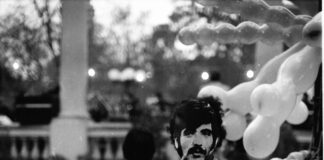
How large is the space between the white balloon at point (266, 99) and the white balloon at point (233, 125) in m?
0.45

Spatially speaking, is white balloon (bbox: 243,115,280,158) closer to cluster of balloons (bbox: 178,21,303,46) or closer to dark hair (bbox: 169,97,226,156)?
dark hair (bbox: 169,97,226,156)

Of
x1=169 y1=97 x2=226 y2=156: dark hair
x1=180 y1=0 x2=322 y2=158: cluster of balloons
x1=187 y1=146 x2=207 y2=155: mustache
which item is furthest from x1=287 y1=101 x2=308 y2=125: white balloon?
x1=187 y1=146 x2=207 y2=155: mustache

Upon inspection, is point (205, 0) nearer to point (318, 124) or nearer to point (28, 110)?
point (318, 124)

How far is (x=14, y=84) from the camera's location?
33.9 ft

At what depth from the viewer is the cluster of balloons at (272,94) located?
2.03 metres

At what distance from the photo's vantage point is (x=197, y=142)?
2.25m

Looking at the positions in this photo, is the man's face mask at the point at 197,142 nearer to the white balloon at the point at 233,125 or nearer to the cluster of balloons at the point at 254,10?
the white balloon at the point at 233,125

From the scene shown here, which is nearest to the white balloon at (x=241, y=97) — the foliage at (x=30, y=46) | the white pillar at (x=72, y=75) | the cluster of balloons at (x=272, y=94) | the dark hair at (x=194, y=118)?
the cluster of balloons at (x=272, y=94)

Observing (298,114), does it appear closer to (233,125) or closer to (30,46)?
(233,125)

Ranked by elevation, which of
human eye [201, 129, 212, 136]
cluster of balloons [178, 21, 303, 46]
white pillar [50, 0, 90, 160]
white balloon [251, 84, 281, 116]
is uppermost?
cluster of balloons [178, 21, 303, 46]

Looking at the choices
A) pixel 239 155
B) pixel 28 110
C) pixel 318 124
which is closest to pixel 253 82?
pixel 318 124

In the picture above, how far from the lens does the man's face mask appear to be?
7.23ft

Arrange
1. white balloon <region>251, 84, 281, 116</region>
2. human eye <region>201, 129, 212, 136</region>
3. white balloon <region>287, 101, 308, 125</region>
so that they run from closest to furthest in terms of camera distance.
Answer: white balloon <region>251, 84, 281, 116</region> < human eye <region>201, 129, 212, 136</region> < white balloon <region>287, 101, 308, 125</region>

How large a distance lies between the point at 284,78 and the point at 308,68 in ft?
0.36
